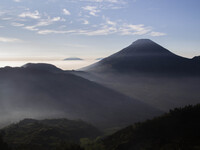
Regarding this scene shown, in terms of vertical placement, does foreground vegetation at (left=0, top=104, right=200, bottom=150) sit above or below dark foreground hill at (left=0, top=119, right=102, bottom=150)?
above

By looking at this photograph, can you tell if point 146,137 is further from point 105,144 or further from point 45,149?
point 45,149

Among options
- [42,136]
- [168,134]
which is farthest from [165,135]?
[42,136]

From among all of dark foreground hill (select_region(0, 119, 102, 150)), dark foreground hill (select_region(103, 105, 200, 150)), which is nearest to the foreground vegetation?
dark foreground hill (select_region(103, 105, 200, 150))

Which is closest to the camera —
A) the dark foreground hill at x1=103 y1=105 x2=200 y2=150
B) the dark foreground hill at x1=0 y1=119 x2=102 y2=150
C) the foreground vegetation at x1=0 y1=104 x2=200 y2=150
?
the dark foreground hill at x1=103 y1=105 x2=200 y2=150

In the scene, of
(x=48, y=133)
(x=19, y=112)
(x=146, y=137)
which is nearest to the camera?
(x=146, y=137)

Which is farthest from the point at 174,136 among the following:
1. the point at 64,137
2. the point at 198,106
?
the point at 64,137

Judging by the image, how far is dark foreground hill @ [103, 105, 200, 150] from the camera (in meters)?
29.7

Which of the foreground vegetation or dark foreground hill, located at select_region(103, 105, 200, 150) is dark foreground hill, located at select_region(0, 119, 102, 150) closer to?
the foreground vegetation

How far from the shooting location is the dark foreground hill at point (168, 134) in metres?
29.7

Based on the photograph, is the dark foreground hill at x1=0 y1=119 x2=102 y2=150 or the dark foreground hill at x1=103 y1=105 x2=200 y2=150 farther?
the dark foreground hill at x1=0 y1=119 x2=102 y2=150

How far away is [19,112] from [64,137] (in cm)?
11275

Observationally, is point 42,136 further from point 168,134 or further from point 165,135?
point 168,134

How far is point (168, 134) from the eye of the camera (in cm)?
3484

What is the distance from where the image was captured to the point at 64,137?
75.0 meters
